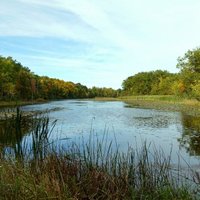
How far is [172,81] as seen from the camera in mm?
111375

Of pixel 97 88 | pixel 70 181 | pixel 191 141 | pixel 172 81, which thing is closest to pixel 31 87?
pixel 191 141

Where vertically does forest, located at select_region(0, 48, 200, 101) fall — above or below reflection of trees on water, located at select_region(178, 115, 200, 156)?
above

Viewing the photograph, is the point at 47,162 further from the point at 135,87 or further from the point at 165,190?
the point at 135,87

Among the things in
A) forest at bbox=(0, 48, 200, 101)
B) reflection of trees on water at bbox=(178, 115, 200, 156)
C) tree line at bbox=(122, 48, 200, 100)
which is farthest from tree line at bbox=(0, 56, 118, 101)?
tree line at bbox=(122, 48, 200, 100)

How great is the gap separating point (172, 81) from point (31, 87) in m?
97.8

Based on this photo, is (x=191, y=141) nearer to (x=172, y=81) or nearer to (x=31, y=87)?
(x=31, y=87)

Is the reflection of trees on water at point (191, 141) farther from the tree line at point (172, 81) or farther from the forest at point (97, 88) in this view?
the tree line at point (172, 81)

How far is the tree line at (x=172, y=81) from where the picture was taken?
212 ft

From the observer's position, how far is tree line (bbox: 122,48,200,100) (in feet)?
212

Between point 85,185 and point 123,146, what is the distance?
9384 mm

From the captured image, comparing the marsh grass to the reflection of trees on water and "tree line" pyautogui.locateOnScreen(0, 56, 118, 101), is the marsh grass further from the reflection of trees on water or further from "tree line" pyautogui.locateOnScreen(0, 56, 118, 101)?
the reflection of trees on water

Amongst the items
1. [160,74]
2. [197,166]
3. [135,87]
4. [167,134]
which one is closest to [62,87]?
[135,87]

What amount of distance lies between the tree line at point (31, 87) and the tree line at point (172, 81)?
21.2 meters

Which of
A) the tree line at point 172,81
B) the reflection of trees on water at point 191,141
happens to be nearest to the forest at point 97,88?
the tree line at point 172,81
